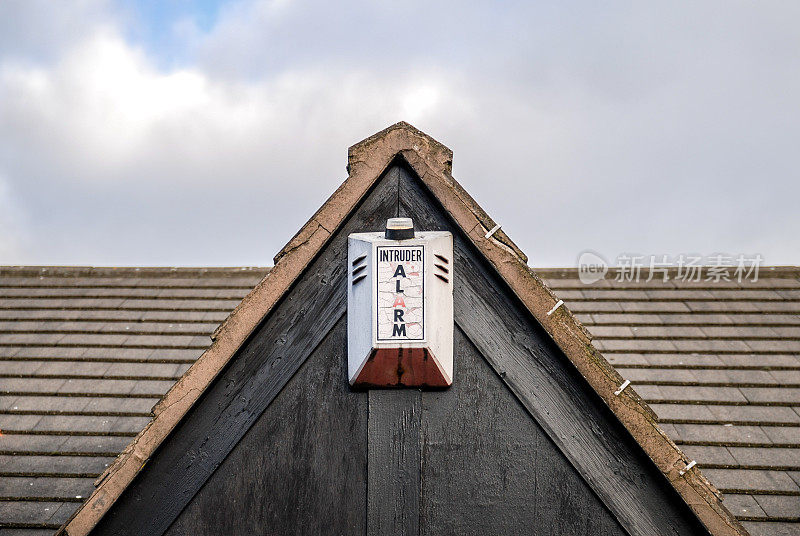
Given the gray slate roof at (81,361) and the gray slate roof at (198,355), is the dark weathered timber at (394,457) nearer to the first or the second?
the gray slate roof at (198,355)

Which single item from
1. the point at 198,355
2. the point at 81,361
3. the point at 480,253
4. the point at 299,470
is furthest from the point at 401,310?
the point at 81,361

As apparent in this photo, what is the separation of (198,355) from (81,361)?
109 centimetres

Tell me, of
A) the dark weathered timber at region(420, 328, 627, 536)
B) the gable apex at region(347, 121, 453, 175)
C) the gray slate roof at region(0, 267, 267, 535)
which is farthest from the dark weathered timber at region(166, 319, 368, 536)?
the gray slate roof at region(0, 267, 267, 535)

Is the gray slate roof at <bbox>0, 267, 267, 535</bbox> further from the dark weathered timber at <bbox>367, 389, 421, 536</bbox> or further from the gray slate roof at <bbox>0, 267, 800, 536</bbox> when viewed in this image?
the dark weathered timber at <bbox>367, 389, 421, 536</bbox>

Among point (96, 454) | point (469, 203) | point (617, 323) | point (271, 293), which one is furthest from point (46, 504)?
point (617, 323)

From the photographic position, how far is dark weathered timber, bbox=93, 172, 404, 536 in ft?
9.66

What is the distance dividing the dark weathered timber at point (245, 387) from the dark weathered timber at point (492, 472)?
60cm

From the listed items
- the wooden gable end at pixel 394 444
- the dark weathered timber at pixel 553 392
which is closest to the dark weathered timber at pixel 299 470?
the wooden gable end at pixel 394 444

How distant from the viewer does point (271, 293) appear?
A: 2.95 meters

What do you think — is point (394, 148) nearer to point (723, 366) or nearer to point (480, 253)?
point (480, 253)

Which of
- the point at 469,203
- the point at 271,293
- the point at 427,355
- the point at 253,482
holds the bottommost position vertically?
the point at 253,482

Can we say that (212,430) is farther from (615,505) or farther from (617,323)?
(617,323)

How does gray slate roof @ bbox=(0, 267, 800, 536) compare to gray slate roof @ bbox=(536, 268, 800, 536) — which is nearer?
gray slate roof @ bbox=(536, 268, 800, 536)

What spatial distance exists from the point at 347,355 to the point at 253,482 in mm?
655
